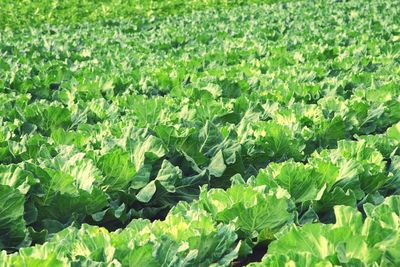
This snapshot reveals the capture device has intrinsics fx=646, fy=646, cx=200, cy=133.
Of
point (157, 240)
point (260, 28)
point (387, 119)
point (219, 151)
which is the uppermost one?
point (157, 240)

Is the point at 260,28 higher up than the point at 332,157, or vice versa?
the point at 332,157

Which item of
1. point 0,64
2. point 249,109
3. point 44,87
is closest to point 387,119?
point 249,109

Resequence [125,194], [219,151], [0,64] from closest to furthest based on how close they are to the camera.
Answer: [125,194] → [219,151] → [0,64]

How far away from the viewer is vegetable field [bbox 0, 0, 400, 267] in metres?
2.25

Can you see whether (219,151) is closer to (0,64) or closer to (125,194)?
(125,194)

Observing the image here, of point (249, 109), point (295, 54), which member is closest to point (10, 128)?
point (249, 109)

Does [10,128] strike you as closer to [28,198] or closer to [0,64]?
[28,198]

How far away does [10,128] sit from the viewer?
4.25m

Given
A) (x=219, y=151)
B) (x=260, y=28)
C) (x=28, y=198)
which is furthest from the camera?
(x=260, y=28)

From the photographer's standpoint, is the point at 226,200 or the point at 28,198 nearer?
the point at 226,200

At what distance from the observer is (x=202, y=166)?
3.79 metres

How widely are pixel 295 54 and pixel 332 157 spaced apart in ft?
16.2

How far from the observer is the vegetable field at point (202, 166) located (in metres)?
2.25

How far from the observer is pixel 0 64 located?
7.86m
